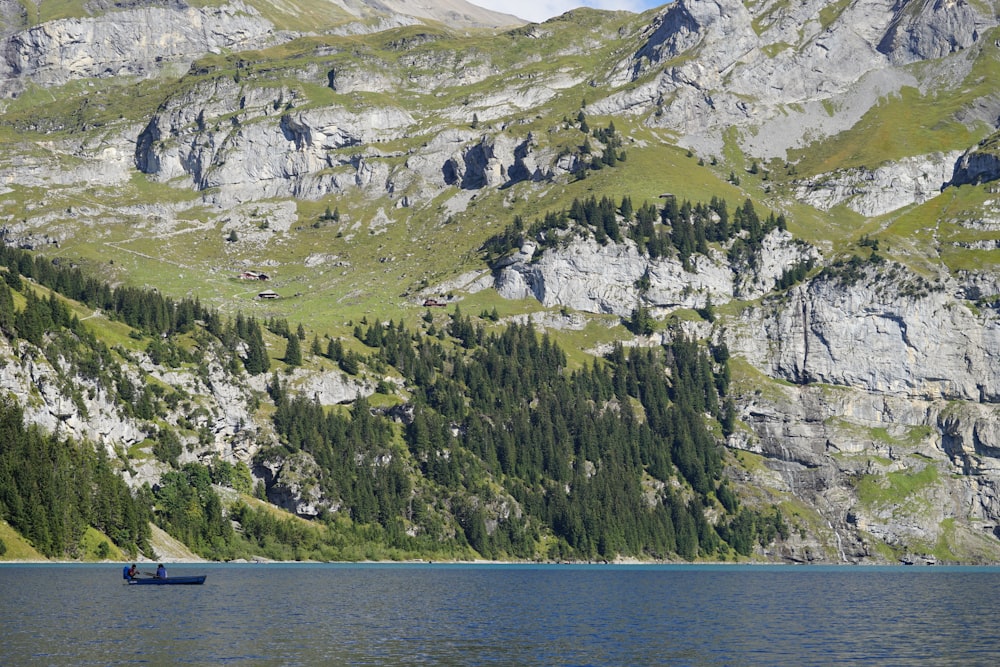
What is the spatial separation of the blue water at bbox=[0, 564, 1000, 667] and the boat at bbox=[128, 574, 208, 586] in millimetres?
1046

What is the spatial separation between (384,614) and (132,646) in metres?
33.2

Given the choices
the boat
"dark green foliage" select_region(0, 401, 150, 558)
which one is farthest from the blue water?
"dark green foliage" select_region(0, 401, 150, 558)

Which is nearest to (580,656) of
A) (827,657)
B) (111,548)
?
(827,657)

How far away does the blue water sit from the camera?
8081 cm

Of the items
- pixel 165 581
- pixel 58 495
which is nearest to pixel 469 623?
pixel 165 581

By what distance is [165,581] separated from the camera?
140000 millimetres

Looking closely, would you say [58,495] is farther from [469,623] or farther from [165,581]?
[469,623]

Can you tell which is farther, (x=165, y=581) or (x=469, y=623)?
(x=165, y=581)

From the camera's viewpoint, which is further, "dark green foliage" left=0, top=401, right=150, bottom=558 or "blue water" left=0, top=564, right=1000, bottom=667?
"dark green foliage" left=0, top=401, right=150, bottom=558

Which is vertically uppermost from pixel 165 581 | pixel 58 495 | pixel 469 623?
pixel 469 623

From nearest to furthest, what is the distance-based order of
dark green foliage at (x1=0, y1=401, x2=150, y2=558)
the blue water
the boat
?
the blue water, the boat, dark green foliage at (x1=0, y1=401, x2=150, y2=558)

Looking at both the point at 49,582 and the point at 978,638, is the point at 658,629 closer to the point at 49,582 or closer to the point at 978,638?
the point at 978,638

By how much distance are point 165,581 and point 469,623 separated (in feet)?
178

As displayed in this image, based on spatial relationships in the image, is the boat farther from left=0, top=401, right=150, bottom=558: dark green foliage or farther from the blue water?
left=0, top=401, right=150, bottom=558: dark green foliage
